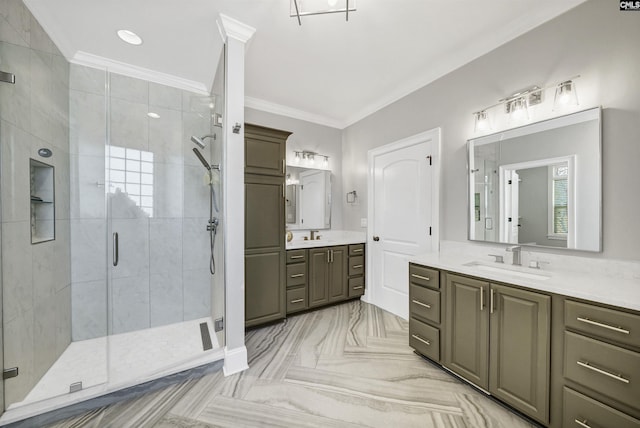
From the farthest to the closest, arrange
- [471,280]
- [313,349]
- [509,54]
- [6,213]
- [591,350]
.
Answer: [313,349]
[509,54]
[471,280]
[6,213]
[591,350]

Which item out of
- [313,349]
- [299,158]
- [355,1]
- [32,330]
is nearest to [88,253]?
[32,330]

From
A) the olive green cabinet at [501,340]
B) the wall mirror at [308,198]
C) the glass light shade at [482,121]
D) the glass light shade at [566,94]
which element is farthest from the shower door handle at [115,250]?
the glass light shade at [566,94]

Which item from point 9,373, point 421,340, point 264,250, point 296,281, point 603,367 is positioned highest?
point 264,250

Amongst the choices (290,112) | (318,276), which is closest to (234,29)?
(290,112)

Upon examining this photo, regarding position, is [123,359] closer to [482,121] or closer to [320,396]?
[320,396]

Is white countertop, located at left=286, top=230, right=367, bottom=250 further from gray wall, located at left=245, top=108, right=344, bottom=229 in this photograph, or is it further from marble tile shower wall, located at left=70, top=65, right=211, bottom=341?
marble tile shower wall, located at left=70, top=65, right=211, bottom=341

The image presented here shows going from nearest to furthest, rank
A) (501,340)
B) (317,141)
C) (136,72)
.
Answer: (501,340) → (136,72) → (317,141)

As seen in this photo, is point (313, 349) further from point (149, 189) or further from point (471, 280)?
point (149, 189)

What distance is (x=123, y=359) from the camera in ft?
6.39

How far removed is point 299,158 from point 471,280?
2.64 metres

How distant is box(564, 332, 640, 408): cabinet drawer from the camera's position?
1.07 metres

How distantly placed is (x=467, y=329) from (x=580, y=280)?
2.35 ft

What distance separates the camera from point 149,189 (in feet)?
8.36

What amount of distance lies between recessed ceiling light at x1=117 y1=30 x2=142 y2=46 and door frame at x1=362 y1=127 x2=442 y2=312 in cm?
269
